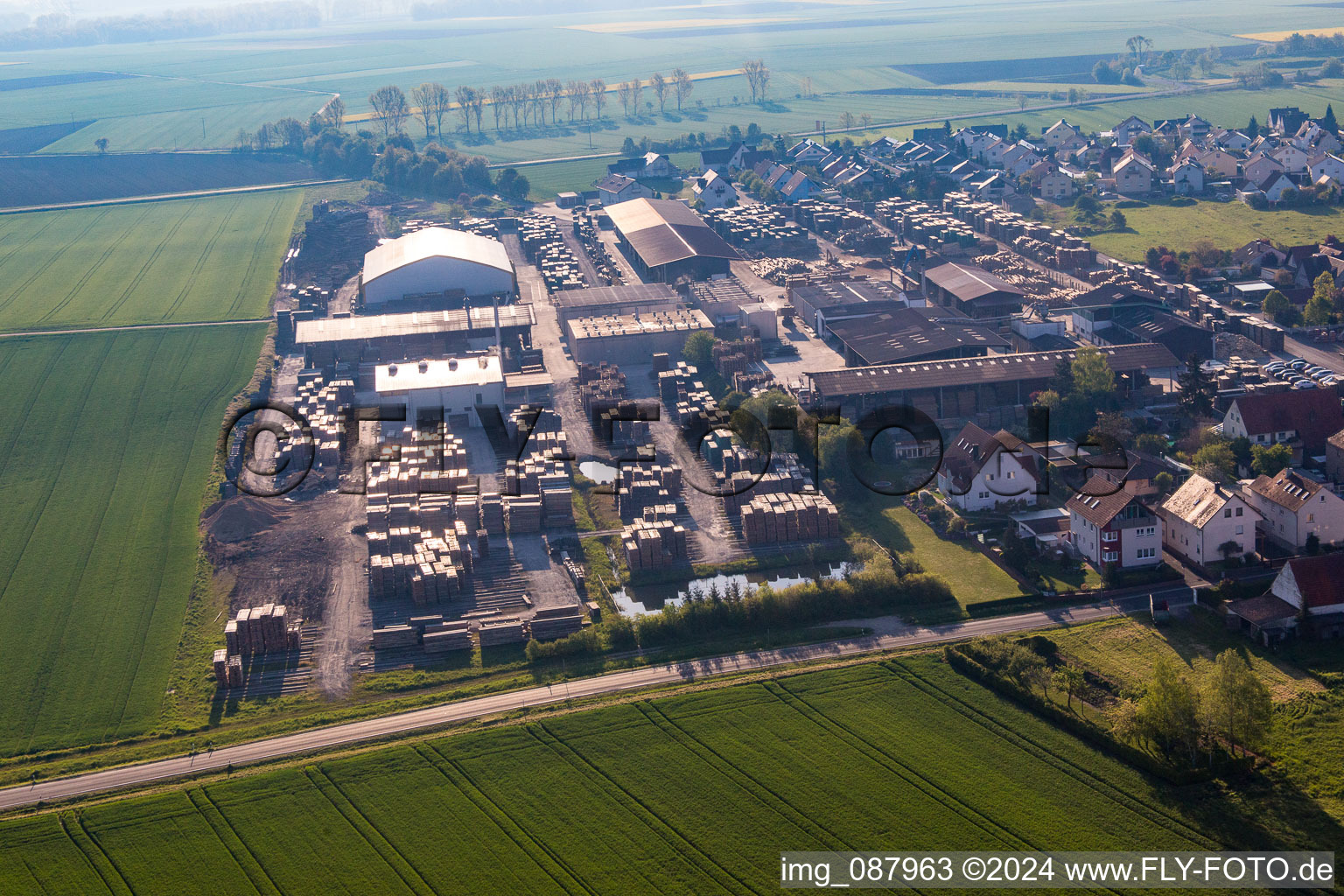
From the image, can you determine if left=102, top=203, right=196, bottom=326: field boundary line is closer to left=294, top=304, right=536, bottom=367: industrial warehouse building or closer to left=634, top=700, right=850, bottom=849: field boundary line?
left=294, top=304, right=536, bottom=367: industrial warehouse building

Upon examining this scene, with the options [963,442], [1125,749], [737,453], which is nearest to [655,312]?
[737,453]

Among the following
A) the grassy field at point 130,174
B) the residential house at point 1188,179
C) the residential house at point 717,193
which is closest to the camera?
the residential house at point 1188,179

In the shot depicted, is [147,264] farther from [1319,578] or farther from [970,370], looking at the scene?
[1319,578]

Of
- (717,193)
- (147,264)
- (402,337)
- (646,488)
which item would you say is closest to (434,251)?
(402,337)

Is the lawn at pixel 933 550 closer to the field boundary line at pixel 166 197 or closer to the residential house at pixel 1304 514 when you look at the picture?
A: the residential house at pixel 1304 514

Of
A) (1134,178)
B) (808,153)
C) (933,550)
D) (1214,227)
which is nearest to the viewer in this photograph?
(933,550)

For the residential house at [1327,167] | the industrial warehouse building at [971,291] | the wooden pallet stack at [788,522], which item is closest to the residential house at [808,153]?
the residential house at [1327,167]
